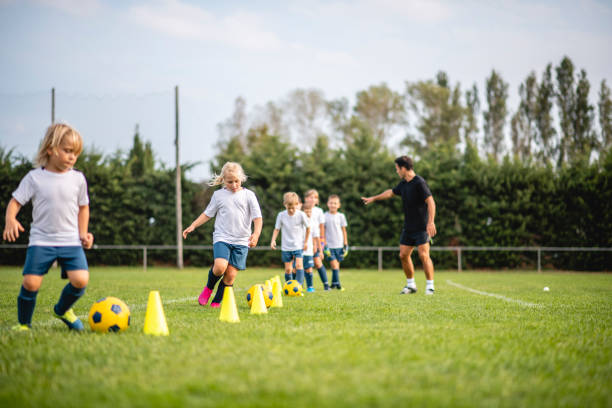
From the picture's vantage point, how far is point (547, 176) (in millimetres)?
19703

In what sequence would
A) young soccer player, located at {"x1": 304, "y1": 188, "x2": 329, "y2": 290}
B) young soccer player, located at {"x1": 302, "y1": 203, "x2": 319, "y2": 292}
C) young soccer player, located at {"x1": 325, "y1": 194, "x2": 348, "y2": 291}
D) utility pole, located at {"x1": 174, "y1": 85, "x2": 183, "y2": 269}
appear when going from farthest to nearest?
1. utility pole, located at {"x1": 174, "y1": 85, "x2": 183, "y2": 269}
2. young soccer player, located at {"x1": 325, "y1": 194, "x2": 348, "y2": 291}
3. young soccer player, located at {"x1": 304, "y1": 188, "x2": 329, "y2": 290}
4. young soccer player, located at {"x1": 302, "y1": 203, "x2": 319, "y2": 292}

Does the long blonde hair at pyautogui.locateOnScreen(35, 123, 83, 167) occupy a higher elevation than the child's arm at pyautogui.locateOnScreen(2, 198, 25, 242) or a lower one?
higher

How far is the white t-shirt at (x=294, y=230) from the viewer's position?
968 centimetres

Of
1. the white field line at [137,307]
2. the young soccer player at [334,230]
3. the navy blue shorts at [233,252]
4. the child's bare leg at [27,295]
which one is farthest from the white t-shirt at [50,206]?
the young soccer player at [334,230]

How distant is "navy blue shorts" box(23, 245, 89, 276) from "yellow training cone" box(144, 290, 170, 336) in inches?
26.8

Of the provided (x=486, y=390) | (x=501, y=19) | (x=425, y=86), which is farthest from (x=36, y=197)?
(x=425, y=86)

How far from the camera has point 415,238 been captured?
29.0ft

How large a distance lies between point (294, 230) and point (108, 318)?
5.44 meters

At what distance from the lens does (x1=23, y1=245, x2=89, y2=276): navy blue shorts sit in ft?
14.0

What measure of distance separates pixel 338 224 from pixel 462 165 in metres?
11.1

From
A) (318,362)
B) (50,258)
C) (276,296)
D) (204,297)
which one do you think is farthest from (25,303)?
(276,296)

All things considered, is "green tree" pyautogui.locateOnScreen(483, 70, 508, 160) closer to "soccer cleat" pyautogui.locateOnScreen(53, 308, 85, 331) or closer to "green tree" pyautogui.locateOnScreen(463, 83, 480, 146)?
"green tree" pyautogui.locateOnScreen(463, 83, 480, 146)

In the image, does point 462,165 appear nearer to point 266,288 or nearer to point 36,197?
point 266,288

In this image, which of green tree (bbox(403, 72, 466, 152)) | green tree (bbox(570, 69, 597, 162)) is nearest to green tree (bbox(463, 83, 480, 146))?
green tree (bbox(403, 72, 466, 152))
